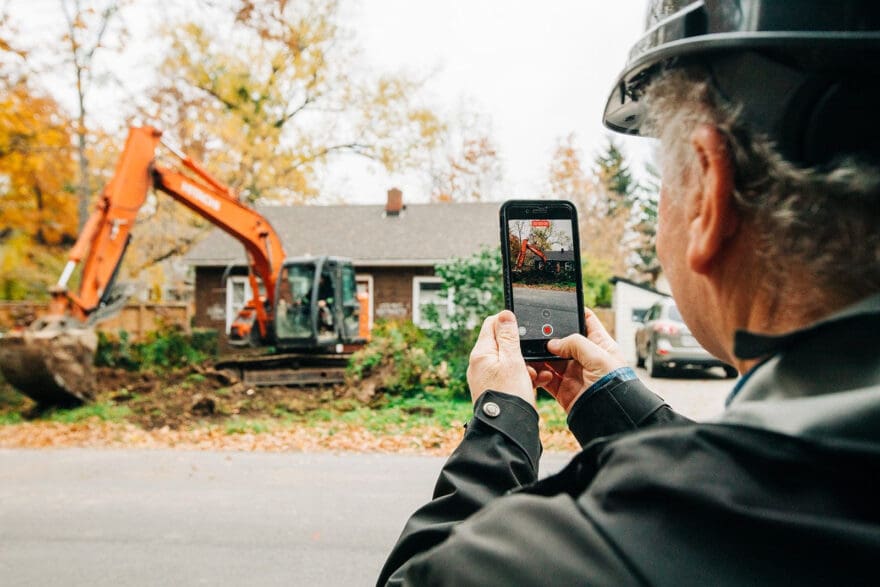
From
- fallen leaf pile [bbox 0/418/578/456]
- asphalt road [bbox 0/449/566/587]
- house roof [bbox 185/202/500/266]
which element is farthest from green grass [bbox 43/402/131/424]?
house roof [bbox 185/202/500/266]

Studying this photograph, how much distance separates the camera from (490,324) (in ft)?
4.56

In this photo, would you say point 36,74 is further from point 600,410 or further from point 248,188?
point 600,410

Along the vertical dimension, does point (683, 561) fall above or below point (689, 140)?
below

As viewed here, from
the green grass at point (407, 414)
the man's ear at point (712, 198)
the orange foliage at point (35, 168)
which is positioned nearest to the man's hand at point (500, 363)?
the man's ear at point (712, 198)

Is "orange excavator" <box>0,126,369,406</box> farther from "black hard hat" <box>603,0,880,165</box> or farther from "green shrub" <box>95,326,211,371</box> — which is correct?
"black hard hat" <box>603,0,880,165</box>

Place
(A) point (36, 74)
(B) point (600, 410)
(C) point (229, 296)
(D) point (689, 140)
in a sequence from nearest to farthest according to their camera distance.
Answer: (D) point (689, 140), (B) point (600, 410), (A) point (36, 74), (C) point (229, 296)

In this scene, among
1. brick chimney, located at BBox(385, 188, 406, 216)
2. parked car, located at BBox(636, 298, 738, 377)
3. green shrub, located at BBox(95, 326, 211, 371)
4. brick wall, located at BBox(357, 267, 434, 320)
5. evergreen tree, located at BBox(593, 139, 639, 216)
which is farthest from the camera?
evergreen tree, located at BBox(593, 139, 639, 216)

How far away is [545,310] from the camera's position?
1566 millimetres

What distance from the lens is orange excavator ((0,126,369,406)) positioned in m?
11.1

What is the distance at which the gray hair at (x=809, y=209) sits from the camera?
2.60 ft

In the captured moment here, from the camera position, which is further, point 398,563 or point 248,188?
point 248,188

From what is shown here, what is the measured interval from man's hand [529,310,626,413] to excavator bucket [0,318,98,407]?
1112 centimetres

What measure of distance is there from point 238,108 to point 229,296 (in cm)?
731

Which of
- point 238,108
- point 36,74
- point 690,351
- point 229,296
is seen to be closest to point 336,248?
point 229,296
